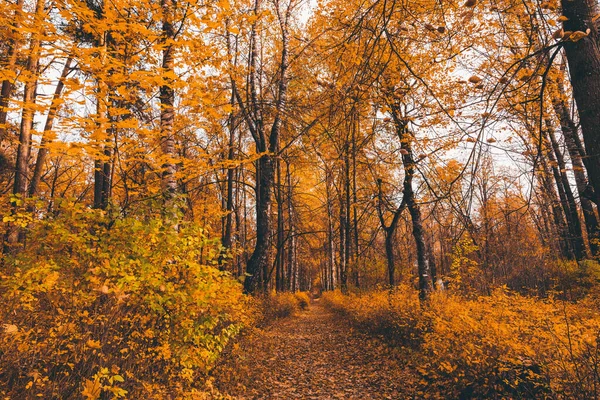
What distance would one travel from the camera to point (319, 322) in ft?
39.7

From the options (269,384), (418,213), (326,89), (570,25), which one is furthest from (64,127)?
(418,213)

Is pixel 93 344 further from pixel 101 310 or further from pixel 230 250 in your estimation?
pixel 230 250

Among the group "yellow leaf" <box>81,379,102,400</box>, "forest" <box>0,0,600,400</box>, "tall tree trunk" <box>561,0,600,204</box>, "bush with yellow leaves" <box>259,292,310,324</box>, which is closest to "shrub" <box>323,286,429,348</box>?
"forest" <box>0,0,600,400</box>

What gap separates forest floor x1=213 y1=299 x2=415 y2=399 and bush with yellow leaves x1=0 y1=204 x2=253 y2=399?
4.85 feet

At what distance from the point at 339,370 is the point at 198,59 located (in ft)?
20.8

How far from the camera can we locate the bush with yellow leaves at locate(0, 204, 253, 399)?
2.46 metres

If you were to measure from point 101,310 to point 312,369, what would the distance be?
471 centimetres

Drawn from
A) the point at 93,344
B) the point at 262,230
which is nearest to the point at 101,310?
the point at 93,344

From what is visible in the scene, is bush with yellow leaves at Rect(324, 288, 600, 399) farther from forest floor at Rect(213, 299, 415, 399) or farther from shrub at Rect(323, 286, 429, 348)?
forest floor at Rect(213, 299, 415, 399)

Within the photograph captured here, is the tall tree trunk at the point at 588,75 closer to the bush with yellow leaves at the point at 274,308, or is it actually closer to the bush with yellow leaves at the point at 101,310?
the bush with yellow leaves at the point at 101,310

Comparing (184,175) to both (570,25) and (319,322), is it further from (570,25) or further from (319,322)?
(319,322)

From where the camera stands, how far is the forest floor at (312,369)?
4.89m

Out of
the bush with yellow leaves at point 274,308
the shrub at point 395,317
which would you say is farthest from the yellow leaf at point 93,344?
the bush with yellow leaves at point 274,308

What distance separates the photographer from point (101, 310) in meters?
2.89
